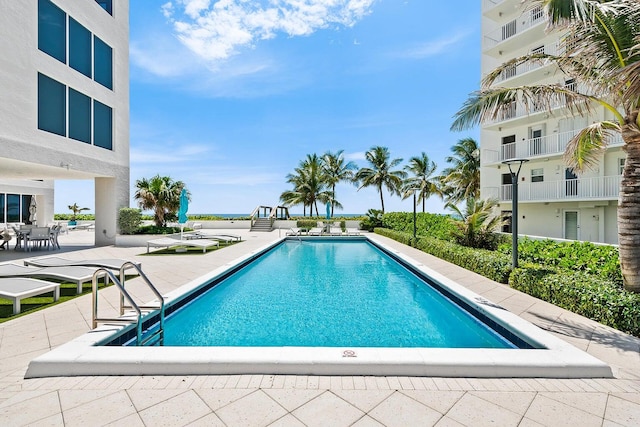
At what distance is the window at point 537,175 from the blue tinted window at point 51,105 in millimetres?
23888

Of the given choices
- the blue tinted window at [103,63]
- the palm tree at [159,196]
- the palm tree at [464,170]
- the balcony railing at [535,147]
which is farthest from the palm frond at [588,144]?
the palm tree at [464,170]

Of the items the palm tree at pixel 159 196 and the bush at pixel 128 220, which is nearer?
the bush at pixel 128 220

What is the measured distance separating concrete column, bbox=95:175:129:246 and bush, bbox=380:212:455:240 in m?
16.1

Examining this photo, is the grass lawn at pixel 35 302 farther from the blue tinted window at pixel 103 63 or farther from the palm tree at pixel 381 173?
the palm tree at pixel 381 173

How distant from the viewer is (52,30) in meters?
11.8

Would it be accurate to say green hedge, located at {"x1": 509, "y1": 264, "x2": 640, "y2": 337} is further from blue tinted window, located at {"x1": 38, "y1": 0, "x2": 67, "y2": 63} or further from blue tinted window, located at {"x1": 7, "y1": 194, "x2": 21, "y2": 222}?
blue tinted window, located at {"x1": 7, "y1": 194, "x2": 21, "y2": 222}

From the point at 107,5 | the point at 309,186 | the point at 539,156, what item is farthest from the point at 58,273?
the point at 309,186

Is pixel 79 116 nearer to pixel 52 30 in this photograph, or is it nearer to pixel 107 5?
pixel 52 30

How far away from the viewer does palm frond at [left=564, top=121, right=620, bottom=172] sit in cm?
572

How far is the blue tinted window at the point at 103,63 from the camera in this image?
14.0m

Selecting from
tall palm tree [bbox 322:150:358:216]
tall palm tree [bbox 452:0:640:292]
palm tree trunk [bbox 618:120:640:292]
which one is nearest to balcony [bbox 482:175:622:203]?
tall palm tree [bbox 452:0:640:292]

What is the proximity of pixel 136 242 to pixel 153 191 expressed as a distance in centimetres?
395

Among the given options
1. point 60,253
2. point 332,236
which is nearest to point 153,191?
point 60,253

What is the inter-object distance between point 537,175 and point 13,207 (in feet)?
122
